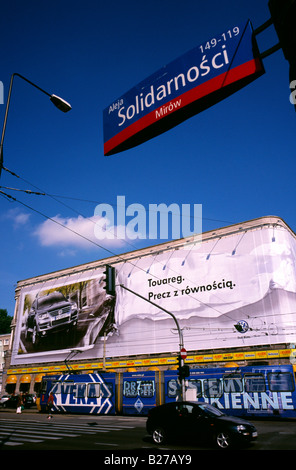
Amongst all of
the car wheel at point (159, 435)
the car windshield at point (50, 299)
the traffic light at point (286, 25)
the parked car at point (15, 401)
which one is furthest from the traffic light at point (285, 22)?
the car windshield at point (50, 299)

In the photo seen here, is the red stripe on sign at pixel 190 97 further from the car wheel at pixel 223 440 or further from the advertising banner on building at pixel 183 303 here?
the advertising banner on building at pixel 183 303

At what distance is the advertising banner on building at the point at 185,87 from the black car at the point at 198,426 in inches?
380

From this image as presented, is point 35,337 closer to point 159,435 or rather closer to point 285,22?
point 159,435

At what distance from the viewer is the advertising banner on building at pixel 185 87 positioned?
400 cm

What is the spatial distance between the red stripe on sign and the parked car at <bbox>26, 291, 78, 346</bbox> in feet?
142

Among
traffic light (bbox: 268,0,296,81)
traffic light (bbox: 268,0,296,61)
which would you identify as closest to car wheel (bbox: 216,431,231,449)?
traffic light (bbox: 268,0,296,81)

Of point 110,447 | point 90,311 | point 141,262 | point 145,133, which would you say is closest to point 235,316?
point 141,262

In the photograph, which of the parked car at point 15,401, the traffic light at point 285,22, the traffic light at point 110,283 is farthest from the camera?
the parked car at point 15,401

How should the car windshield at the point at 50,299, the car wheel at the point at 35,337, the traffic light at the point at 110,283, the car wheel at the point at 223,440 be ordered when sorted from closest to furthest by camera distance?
1. the car wheel at the point at 223,440
2. the traffic light at the point at 110,283
3. the car windshield at the point at 50,299
4. the car wheel at the point at 35,337

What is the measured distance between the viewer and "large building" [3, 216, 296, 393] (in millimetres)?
31859

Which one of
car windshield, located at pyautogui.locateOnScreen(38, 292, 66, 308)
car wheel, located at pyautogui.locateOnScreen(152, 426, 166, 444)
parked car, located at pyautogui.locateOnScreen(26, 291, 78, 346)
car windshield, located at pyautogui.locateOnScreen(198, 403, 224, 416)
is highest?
car windshield, located at pyautogui.locateOnScreen(38, 292, 66, 308)

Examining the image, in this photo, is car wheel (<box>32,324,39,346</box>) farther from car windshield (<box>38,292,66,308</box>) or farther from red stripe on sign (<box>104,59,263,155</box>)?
red stripe on sign (<box>104,59,263,155</box>)

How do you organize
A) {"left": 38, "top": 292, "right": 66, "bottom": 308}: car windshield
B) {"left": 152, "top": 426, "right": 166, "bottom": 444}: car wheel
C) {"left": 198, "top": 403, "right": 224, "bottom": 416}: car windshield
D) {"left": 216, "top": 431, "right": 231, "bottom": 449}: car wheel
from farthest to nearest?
1. {"left": 38, "top": 292, "right": 66, "bottom": 308}: car windshield
2. {"left": 152, "top": 426, "right": 166, "bottom": 444}: car wheel
3. {"left": 198, "top": 403, "right": 224, "bottom": 416}: car windshield
4. {"left": 216, "top": 431, "right": 231, "bottom": 449}: car wheel
